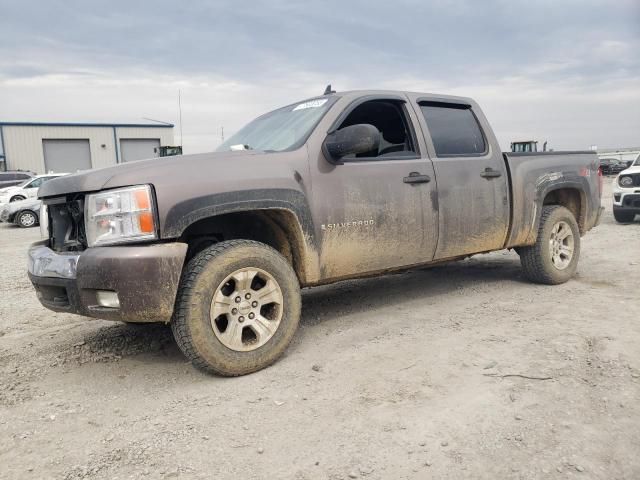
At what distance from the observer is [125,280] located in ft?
9.37

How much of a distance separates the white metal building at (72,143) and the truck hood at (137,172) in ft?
113

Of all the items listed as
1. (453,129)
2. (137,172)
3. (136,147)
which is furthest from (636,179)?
(136,147)

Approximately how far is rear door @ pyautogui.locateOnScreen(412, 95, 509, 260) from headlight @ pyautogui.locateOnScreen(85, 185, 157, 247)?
7.64ft

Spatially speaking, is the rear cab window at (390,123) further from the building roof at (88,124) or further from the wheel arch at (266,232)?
the building roof at (88,124)

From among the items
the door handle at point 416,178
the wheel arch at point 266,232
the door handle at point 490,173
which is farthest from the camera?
the door handle at point 490,173

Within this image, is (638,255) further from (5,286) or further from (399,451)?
(5,286)

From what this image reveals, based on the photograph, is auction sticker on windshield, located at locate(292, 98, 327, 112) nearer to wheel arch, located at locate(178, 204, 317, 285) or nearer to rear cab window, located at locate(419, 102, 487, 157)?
rear cab window, located at locate(419, 102, 487, 157)

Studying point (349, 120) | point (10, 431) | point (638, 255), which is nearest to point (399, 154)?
point (349, 120)

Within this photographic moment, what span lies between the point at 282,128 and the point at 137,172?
1400 mm

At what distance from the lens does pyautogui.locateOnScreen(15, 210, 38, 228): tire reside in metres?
15.3

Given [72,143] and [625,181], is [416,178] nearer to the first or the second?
[625,181]

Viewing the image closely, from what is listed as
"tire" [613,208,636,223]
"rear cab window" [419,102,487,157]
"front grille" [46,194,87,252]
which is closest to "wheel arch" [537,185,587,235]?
"rear cab window" [419,102,487,157]

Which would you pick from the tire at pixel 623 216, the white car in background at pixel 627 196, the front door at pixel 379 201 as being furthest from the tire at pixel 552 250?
the tire at pixel 623 216

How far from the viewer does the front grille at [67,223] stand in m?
3.16
